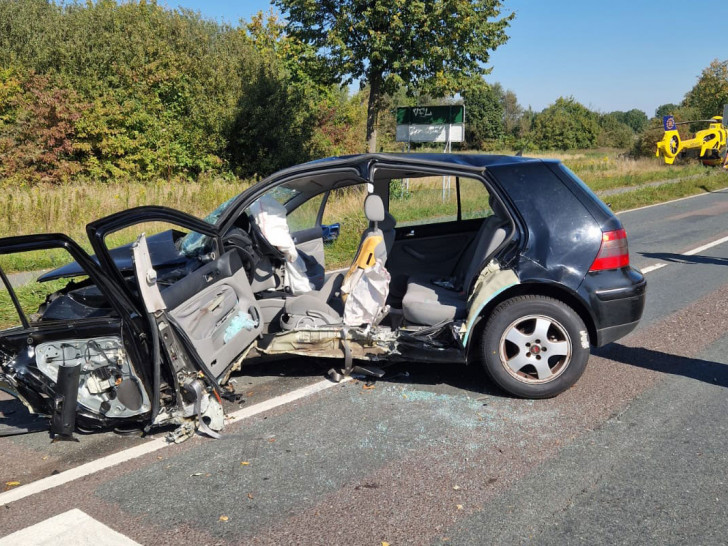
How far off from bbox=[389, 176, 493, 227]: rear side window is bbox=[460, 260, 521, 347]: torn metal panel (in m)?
0.85

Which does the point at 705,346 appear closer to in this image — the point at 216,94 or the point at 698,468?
the point at 698,468

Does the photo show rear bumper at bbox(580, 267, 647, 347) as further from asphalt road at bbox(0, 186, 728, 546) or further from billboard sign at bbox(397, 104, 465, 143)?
billboard sign at bbox(397, 104, 465, 143)

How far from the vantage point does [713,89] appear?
44875 millimetres

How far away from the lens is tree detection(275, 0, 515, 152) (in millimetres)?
18359

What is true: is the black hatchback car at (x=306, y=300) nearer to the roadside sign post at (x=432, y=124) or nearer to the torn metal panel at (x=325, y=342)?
the torn metal panel at (x=325, y=342)

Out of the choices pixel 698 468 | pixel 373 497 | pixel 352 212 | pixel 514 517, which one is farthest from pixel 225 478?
pixel 352 212

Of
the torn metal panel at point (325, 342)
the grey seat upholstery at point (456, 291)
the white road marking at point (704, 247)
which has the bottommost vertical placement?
the white road marking at point (704, 247)

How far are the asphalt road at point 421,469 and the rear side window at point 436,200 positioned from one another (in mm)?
1507

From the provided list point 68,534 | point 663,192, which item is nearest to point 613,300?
point 68,534

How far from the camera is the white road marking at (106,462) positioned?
349cm

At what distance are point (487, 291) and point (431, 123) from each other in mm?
15778

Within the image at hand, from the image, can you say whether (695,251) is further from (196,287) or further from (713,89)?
(713,89)

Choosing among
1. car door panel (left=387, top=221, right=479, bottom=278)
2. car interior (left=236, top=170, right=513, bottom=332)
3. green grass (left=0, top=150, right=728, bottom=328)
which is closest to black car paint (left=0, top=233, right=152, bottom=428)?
car interior (left=236, top=170, right=513, bottom=332)

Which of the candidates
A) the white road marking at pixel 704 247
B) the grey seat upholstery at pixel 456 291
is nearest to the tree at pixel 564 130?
the white road marking at pixel 704 247
